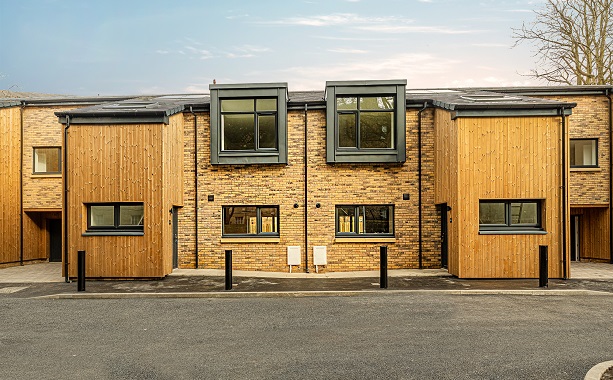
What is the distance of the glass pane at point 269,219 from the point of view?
17.6 meters

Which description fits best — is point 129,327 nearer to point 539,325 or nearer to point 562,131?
point 539,325

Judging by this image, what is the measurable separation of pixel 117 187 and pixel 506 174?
11.4 metres

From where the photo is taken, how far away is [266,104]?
57.4 ft

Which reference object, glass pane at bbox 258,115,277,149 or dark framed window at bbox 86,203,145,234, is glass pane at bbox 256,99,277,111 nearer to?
glass pane at bbox 258,115,277,149

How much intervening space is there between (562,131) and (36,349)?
1423 centimetres

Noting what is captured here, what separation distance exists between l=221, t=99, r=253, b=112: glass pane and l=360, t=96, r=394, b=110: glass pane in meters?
3.70

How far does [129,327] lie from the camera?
9.55m

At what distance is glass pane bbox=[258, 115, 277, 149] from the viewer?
17484mm

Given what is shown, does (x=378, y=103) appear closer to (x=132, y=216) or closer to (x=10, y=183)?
(x=132, y=216)

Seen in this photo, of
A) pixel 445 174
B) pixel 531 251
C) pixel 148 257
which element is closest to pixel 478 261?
pixel 531 251

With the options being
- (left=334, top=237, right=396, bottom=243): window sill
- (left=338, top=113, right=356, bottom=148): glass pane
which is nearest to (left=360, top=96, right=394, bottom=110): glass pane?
(left=338, top=113, right=356, bottom=148): glass pane

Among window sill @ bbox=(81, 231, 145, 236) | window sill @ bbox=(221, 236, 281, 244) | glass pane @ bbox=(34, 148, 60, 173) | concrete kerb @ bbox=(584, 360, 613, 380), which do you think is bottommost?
concrete kerb @ bbox=(584, 360, 613, 380)

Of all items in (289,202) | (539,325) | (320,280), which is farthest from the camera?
(289,202)

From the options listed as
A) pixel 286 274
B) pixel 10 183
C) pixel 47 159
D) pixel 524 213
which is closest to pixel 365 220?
pixel 286 274
